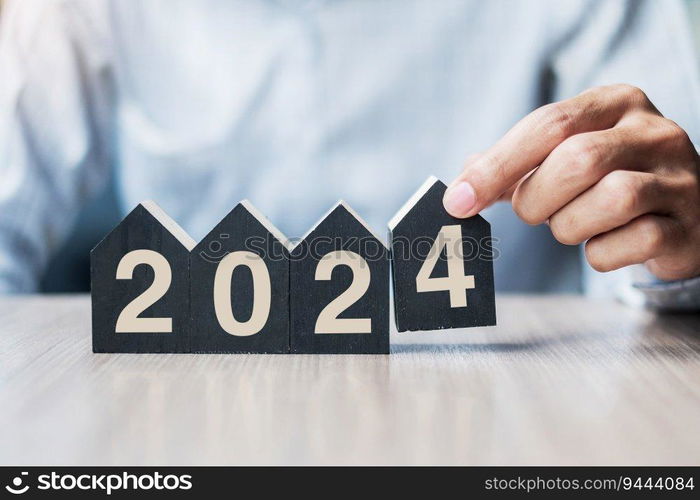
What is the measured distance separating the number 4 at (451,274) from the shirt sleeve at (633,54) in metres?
0.81

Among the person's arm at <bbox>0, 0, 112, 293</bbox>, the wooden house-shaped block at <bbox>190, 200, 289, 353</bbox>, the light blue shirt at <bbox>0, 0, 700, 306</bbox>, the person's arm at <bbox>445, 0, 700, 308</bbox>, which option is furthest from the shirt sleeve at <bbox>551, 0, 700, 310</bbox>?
the person's arm at <bbox>0, 0, 112, 293</bbox>

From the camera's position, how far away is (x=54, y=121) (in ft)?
5.63

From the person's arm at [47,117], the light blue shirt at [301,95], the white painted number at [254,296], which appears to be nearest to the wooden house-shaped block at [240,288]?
the white painted number at [254,296]

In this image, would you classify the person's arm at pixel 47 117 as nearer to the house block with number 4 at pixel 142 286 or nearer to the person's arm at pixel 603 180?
the house block with number 4 at pixel 142 286

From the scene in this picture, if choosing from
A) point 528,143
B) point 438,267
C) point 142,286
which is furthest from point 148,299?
point 528,143

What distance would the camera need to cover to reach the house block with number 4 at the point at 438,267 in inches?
28.0

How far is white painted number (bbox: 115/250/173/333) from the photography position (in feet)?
2.34

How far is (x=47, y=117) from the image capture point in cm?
171

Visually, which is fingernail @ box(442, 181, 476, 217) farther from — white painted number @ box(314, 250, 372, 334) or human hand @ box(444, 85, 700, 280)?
white painted number @ box(314, 250, 372, 334)

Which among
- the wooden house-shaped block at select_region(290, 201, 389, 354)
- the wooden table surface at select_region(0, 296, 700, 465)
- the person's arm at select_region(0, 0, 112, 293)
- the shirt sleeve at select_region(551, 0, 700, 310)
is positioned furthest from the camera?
the person's arm at select_region(0, 0, 112, 293)

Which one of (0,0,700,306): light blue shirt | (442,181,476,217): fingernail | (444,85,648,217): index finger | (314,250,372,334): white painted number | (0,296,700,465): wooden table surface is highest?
(0,0,700,306): light blue shirt

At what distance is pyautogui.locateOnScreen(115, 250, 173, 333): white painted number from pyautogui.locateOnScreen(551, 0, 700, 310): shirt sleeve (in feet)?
3.36
